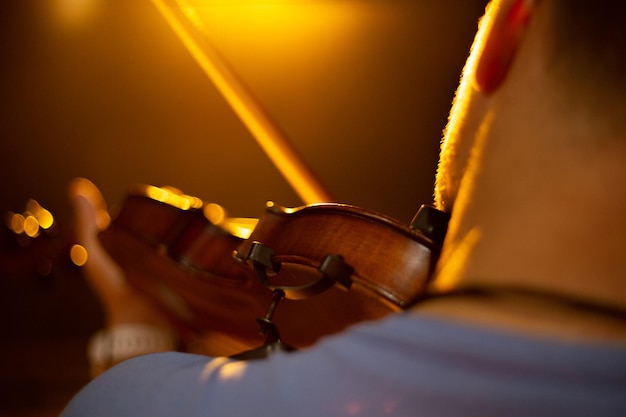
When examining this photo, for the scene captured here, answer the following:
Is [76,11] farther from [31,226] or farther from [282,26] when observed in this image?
[31,226]

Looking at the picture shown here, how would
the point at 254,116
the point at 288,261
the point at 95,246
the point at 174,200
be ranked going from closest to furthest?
1. the point at 288,261
2. the point at 254,116
3. the point at 174,200
4. the point at 95,246

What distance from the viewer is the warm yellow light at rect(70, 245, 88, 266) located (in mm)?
2152

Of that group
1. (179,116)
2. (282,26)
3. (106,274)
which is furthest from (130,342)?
(282,26)

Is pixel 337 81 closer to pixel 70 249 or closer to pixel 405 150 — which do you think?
pixel 405 150

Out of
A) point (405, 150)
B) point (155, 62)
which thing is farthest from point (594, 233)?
point (155, 62)

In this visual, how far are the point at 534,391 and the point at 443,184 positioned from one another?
359 millimetres

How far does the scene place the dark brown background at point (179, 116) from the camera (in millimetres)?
3424

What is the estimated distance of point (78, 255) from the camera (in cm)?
219

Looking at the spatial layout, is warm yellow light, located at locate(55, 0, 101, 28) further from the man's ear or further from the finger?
the man's ear

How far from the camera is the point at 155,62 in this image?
139 inches

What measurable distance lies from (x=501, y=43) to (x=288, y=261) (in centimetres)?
56

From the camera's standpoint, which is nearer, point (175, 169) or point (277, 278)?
point (277, 278)

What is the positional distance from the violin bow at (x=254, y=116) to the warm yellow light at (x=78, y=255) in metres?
0.83

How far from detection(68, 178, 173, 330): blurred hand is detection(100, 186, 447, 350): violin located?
40cm
